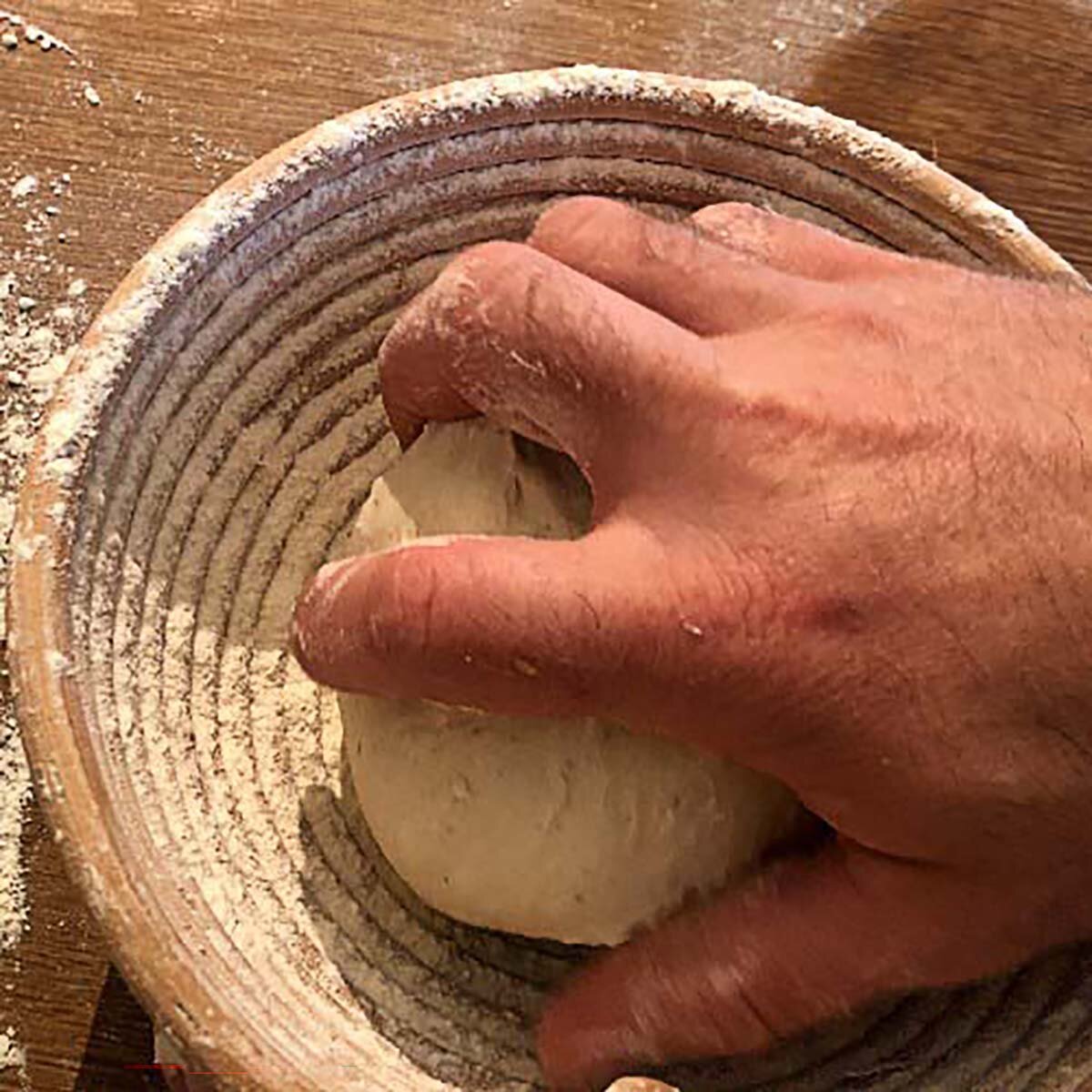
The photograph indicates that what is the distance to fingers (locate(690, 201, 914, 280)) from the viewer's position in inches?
27.4

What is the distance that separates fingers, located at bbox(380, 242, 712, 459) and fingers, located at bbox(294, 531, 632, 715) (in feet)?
0.17

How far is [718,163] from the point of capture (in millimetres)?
811

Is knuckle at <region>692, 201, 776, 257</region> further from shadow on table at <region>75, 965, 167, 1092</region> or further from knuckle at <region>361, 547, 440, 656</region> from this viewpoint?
shadow on table at <region>75, 965, 167, 1092</region>

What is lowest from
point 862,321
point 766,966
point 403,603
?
point 766,966

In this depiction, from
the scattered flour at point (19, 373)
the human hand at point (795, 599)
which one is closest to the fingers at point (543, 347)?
the human hand at point (795, 599)

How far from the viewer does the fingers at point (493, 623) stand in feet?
1.95

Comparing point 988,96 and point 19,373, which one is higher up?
point 988,96

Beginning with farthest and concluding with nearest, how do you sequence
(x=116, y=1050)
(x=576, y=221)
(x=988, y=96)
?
(x=988, y=96)
(x=116, y=1050)
(x=576, y=221)

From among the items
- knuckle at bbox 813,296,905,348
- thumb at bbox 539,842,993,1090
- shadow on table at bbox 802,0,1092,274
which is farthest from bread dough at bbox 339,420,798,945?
shadow on table at bbox 802,0,1092,274

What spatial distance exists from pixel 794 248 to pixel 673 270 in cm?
7

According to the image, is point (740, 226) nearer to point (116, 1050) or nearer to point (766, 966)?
Answer: point (766, 966)

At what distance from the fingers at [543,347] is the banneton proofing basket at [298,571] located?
0.11 metres

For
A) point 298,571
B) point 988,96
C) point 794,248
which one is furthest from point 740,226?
point 988,96

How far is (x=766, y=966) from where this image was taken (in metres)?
0.64
